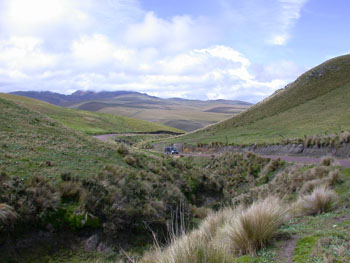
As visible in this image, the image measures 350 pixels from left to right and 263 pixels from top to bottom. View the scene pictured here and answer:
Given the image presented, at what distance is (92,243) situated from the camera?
883cm

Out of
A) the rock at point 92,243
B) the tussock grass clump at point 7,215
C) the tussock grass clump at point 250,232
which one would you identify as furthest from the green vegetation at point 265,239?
the tussock grass clump at point 7,215

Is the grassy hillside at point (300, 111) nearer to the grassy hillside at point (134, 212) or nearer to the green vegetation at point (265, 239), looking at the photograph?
the grassy hillside at point (134, 212)

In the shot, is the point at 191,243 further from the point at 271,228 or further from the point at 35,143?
the point at 35,143

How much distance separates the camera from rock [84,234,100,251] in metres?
8.69

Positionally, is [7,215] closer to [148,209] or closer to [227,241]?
[148,209]

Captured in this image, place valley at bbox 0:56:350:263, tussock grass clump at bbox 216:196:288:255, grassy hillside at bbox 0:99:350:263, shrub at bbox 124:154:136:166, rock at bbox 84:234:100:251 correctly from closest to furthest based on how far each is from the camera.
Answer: grassy hillside at bbox 0:99:350:263
valley at bbox 0:56:350:263
tussock grass clump at bbox 216:196:288:255
rock at bbox 84:234:100:251
shrub at bbox 124:154:136:166

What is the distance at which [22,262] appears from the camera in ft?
23.8

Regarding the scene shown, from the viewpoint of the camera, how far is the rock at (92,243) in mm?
8688

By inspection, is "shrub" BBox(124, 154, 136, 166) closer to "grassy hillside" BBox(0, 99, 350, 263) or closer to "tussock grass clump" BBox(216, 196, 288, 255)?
"grassy hillside" BBox(0, 99, 350, 263)

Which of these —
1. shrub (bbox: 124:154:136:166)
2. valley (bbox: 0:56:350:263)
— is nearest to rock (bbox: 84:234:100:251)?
valley (bbox: 0:56:350:263)

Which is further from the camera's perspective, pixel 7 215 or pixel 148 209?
pixel 148 209

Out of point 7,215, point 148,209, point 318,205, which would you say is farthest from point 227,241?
point 7,215

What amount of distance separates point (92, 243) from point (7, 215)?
2.47m

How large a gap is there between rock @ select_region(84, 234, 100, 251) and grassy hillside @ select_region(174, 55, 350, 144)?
1164 inches
